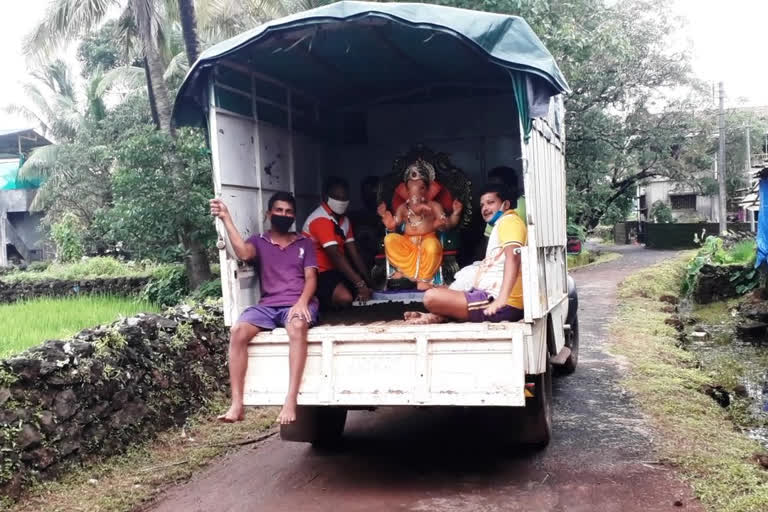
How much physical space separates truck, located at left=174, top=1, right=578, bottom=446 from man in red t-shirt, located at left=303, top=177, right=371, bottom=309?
0.29 meters

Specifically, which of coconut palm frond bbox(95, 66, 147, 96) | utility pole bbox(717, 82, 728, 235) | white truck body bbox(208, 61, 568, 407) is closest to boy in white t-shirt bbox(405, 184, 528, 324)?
white truck body bbox(208, 61, 568, 407)

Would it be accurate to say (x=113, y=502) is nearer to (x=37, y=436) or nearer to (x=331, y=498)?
(x=37, y=436)

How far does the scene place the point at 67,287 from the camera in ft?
48.8

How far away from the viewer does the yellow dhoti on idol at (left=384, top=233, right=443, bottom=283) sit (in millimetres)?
6594

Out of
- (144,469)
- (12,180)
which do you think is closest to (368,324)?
(144,469)

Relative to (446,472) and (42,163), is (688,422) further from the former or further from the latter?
(42,163)

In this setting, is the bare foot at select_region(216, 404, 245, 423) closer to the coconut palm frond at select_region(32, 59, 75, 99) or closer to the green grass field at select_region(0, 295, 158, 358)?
the green grass field at select_region(0, 295, 158, 358)

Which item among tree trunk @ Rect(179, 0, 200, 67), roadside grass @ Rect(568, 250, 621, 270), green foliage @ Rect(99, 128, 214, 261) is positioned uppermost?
tree trunk @ Rect(179, 0, 200, 67)

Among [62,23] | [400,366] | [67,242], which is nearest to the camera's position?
[400,366]

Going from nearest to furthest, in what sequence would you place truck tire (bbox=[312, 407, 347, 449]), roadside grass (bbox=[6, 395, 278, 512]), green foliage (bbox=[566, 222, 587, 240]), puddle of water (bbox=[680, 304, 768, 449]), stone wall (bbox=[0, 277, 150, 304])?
1. roadside grass (bbox=[6, 395, 278, 512])
2. truck tire (bbox=[312, 407, 347, 449])
3. puddle of water (bbox=[680, 304, 768, 449])
4. stone wall (bbox=[0, 277, 150, 304])
5. green foliage (bbox=[566, 222, 587, 240])

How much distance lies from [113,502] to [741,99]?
3606cm

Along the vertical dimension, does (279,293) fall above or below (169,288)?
above

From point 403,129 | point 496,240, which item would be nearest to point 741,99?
point 403,129

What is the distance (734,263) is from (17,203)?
24954 mm
